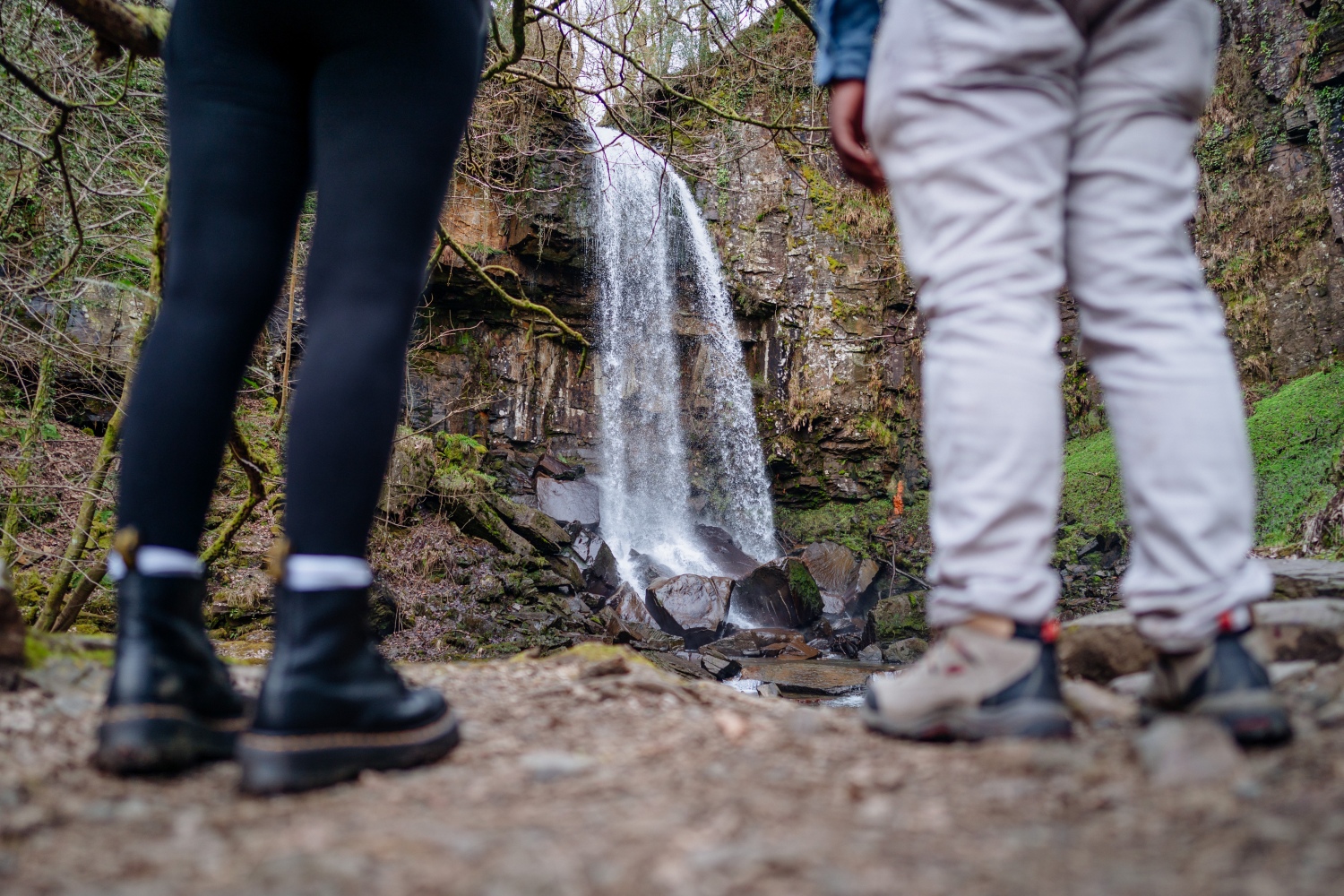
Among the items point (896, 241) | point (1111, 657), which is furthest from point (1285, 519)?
point (1111, 657)

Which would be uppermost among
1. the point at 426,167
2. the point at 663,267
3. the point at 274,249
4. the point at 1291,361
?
the point at 663,267

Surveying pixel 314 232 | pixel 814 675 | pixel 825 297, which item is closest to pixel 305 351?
pixel 314 232

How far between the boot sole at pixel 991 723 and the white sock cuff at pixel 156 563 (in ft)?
3.09

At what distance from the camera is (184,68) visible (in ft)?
3.63

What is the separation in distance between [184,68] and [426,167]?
378 mm

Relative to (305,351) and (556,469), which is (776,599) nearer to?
(556,469)

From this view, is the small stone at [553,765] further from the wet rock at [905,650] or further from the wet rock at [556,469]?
the wet rock at [556,469]

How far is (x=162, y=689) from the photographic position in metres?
0.95

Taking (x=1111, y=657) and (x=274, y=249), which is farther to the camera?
(x=1111, y=657)

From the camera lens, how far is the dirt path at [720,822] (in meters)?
0.58

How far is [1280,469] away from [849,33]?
11.2 meters

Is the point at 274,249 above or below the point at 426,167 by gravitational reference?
below

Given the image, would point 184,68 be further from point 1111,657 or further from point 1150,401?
point 1111,657

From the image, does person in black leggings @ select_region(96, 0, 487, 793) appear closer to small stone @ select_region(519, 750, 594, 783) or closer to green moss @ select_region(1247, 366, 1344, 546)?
small stone @ select_region(519, 750, 594, 783)
